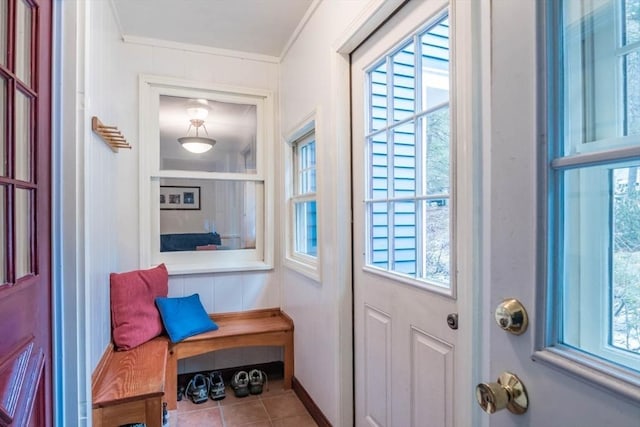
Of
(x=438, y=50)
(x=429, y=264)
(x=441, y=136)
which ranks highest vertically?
(x=438, y=50)

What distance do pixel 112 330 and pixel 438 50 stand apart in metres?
2.29

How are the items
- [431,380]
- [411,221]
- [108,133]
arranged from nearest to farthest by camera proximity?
[431,380]
[411,221]
[108,133]

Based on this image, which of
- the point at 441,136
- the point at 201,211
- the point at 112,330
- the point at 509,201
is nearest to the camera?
the point at 509,201

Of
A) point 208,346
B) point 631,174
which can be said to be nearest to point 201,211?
point 208,346

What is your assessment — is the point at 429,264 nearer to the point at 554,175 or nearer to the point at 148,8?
the point at 554,175

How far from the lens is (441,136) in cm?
122

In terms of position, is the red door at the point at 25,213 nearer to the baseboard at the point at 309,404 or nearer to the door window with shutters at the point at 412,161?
the door window with shutters at the point at 412,161

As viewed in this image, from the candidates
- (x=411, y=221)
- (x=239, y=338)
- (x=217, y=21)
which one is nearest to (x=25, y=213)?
(x=411, y=221)

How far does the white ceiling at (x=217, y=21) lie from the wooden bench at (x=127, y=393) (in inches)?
81.4

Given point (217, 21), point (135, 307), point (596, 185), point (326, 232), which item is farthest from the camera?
point (217, 21)

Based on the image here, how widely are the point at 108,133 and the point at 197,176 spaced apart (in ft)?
3.35

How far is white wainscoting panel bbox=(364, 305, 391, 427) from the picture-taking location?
150 centimetres

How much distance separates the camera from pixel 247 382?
8.48 feet

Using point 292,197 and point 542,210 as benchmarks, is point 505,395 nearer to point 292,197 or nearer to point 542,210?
point 542,210
